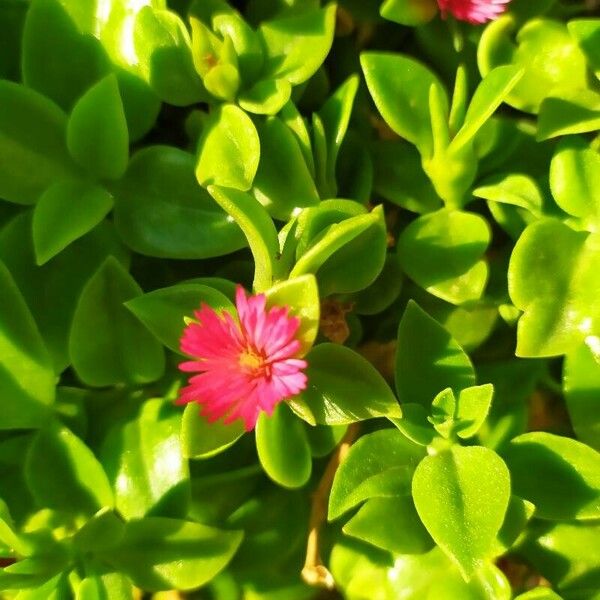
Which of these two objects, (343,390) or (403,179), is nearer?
(343,390)

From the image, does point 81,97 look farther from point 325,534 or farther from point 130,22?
point 325,534

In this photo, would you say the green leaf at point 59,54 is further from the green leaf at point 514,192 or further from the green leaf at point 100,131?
the green leaf at point 514,192

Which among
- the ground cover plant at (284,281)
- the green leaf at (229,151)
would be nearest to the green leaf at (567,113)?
the ground cover plant at (284,281)

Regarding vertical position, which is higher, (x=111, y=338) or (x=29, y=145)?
(x=29, y=145)

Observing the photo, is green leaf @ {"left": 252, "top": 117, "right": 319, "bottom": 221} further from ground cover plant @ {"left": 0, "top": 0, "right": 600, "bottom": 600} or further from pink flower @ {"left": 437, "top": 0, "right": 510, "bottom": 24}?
pink flower @ {"left": 437, "top": 0, "right": 510, "bottom": 24}

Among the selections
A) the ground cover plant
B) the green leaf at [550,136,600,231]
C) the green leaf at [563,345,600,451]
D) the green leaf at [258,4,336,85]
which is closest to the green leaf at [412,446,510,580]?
the ground cover plant

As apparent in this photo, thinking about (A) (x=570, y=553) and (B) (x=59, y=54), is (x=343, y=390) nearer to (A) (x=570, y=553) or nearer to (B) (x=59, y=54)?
(A) (x=570, y=553)

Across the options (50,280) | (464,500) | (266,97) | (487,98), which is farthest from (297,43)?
(464,500)
